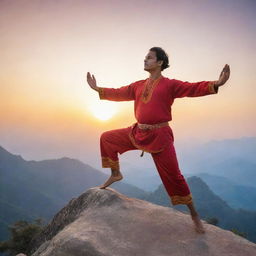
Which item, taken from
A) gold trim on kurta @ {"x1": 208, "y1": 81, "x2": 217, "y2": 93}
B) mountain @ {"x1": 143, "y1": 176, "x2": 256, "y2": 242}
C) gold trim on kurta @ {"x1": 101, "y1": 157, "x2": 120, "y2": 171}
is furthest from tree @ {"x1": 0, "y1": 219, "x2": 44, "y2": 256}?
mountain @ {"x1": 143, "y1": 176, "x2": 256, "y2": 242}

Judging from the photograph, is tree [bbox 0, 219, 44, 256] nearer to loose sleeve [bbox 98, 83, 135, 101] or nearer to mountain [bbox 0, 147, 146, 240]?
loose sleeve [bbox 98, 83, 135, 101]

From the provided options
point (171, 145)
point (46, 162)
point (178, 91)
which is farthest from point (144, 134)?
point (46, 162)

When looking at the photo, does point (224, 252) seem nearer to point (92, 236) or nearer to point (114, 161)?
point (92, 236)

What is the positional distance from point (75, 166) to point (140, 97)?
16647 cm

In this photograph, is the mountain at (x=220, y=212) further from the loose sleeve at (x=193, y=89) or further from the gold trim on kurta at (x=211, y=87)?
the gold trim on kurta at (x=211, y=87)

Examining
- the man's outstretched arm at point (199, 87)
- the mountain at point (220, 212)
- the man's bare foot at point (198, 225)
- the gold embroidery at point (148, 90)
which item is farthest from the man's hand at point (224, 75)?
the mountain at point (220, 212)

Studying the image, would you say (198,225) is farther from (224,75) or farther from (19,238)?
(19,238)

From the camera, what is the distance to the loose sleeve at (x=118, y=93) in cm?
544

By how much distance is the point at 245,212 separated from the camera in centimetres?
10906

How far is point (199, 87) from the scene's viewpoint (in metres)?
4.46

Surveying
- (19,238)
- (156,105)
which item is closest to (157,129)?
(156,105)

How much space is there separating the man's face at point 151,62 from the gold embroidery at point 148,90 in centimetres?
20

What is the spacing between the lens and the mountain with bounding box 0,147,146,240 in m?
99.9

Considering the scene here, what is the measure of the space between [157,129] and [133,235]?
1.62 m
